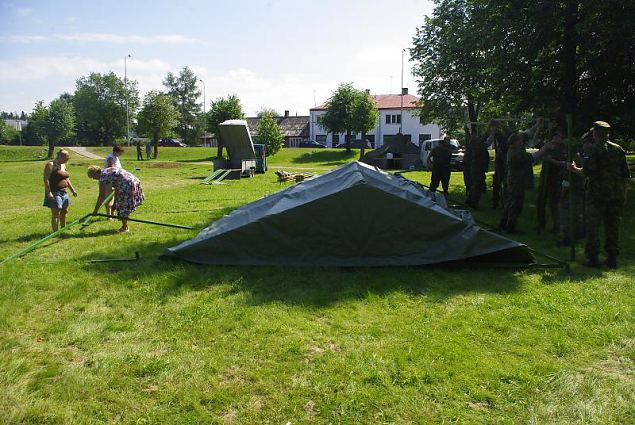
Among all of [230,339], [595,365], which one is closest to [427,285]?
[595,365]

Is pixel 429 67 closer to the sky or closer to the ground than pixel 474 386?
closer to the sky

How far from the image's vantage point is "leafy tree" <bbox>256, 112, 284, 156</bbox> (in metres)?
40.6

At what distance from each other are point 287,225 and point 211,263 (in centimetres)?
122

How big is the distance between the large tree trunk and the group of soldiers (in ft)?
2.27

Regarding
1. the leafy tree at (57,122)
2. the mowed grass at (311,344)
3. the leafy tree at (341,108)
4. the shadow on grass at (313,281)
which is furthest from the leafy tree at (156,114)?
the shadow on grass at (313,281)

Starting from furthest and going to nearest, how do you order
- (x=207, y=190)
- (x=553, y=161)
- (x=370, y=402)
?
(x=207, y=190) < (x=553, y=161) < (x=370, y=402)

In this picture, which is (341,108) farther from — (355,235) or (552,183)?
(355,235)

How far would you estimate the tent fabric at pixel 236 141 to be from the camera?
2272cm

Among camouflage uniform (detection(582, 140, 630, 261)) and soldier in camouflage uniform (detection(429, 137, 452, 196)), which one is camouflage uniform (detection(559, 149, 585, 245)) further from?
soldier in camouflage uniform (detection(429, 137, 452, 196))

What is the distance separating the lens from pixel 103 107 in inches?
2936

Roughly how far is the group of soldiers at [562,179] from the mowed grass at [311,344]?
80cm

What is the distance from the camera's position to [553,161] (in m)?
8.59

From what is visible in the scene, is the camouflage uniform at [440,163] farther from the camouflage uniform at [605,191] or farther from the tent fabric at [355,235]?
the tent fabric at [355,235]

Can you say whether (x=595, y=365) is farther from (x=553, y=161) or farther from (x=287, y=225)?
(x=553, y=161)
